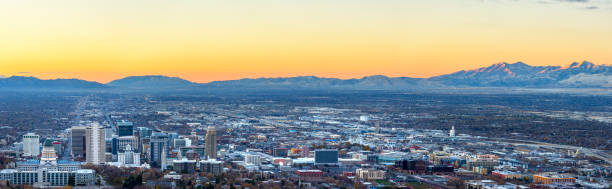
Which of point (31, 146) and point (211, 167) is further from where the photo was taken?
point (31, 146)

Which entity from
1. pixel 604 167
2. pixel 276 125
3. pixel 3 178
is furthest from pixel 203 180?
pixel 276 125

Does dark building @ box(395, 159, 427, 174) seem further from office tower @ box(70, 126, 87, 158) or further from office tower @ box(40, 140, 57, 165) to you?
office tower @ box(70, 126, 87, 158)

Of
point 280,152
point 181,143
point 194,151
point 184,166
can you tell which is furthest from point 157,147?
point 280,152

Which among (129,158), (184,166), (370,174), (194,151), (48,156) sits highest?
(48,156)

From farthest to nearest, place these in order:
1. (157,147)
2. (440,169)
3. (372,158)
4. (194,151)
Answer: (372,158)
(194,151)
(157,147)
(440,169)

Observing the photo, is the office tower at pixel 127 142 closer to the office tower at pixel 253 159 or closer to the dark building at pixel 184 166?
the office tower at pixel 253 159

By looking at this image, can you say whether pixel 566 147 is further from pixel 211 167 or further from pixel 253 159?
pixel 211 167

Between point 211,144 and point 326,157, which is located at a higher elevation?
point 211,144

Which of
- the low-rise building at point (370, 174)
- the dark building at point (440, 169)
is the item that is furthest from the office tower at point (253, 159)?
the dark building at point (440, 169)
